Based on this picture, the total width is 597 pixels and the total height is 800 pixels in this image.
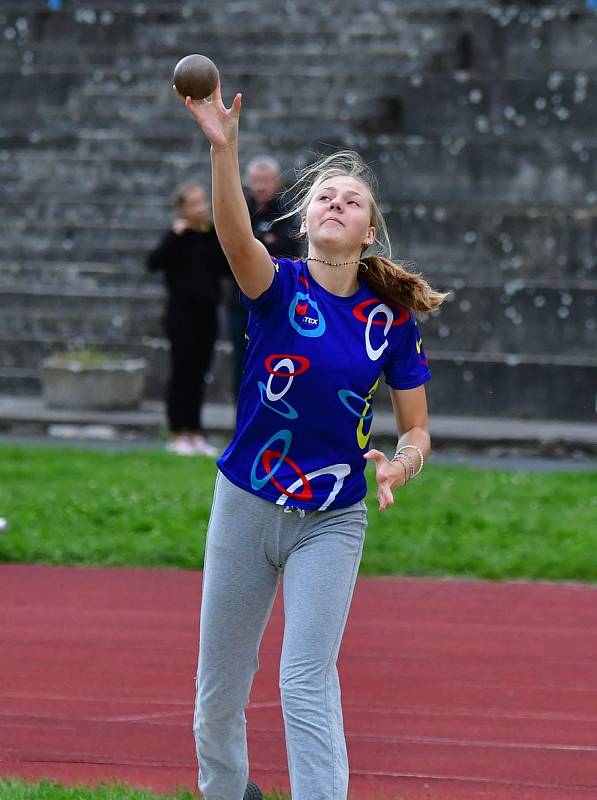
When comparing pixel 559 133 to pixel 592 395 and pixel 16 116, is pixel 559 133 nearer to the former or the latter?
pixel 592 395

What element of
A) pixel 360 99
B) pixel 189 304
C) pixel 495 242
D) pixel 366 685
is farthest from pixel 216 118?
pixel 360 99

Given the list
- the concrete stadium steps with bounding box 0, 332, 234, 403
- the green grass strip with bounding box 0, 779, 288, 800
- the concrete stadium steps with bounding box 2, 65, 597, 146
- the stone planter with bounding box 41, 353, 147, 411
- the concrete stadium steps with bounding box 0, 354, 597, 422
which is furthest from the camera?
the concrete stadium steps with bounding box 2, 65, 597, 146

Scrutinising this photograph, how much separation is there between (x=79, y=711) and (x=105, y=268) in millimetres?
13803

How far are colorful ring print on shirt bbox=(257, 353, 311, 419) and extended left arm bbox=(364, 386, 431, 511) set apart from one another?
0.26 m

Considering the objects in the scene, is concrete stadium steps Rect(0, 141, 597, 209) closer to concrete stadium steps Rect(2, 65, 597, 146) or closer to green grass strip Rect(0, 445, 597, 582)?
concrete stadium steps Rect(2, 65, 597, 146)

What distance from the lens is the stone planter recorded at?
16812 mm

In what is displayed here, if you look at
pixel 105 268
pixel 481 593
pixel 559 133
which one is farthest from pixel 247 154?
pixel 481 593

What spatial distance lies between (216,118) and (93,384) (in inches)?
491

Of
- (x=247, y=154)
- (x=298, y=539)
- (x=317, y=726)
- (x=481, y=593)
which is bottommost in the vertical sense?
(x=481, y=593)

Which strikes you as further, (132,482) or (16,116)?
(16,116)

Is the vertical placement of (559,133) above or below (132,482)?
above

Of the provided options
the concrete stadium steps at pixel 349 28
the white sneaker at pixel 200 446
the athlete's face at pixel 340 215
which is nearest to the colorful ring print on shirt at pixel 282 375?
the athlete's face at pixel 340 215

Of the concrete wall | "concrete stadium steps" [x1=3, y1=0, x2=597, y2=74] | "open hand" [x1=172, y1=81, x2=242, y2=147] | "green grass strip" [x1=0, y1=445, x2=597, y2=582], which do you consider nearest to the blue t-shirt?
"open hand" [x1=172, y1=81, x2=242, y2=147]

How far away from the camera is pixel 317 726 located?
4504 millimetres
